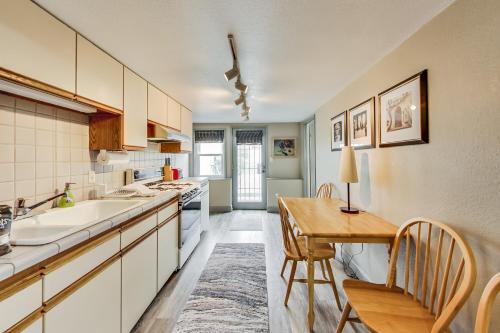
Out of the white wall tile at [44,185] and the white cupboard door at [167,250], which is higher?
the white wall tile at [44,185]

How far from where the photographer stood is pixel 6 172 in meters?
1.46

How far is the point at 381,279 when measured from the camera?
2.15 metres

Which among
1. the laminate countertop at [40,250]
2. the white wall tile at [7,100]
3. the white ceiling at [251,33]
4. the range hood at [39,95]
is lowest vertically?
the laminate countertop at [40,250]

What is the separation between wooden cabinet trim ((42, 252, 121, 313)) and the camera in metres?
1.06

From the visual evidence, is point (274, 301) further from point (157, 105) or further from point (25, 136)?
point (157, 105)

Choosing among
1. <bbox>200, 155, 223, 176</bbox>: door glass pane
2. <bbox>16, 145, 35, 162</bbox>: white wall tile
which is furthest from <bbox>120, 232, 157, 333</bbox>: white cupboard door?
<bbox>200, 155, 223, 176</bbox>: door glass pane

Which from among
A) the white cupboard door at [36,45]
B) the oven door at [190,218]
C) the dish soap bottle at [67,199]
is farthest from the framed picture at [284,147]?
the white cupboard door at [36,45]

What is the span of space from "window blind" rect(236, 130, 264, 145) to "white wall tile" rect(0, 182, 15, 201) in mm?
4738

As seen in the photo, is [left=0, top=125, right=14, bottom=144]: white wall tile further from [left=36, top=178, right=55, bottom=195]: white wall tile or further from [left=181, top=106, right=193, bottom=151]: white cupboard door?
[left=181, top=106, right=193, bottom=151]: white cupboard door

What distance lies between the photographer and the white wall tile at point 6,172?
1437 mm

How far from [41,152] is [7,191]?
35 centimetres

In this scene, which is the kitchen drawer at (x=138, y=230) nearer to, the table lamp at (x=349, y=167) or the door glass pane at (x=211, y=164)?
the table lamp at (x=349, y=167)

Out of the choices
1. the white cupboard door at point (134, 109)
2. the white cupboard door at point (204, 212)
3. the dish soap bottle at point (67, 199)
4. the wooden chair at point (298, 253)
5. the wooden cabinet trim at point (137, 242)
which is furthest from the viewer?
the white cupboard door at point (204, 212)

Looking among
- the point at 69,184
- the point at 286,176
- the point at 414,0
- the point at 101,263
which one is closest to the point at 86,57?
the point at 69,184
